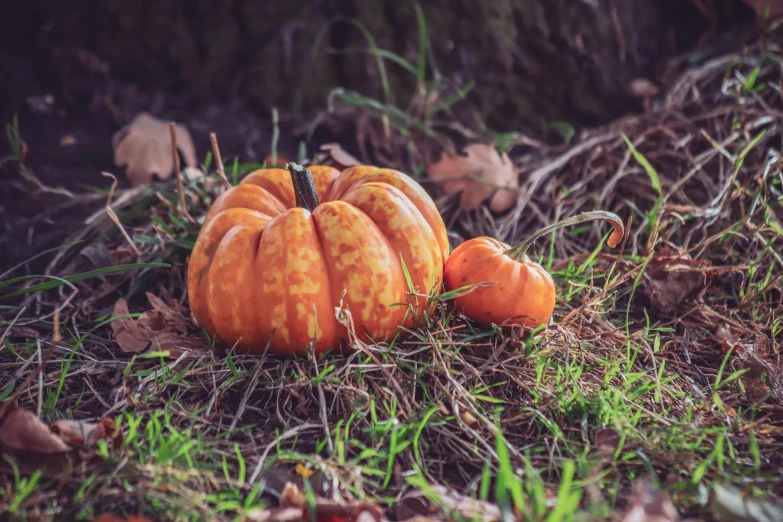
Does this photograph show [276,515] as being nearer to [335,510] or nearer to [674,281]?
[335,510]

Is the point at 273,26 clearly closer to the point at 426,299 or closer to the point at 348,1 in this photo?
the point at 348,1

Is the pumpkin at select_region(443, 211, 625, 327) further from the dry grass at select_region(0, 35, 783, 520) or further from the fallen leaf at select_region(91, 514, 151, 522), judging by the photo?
the fallen leaf at select_region(91, 514, 151, 522)

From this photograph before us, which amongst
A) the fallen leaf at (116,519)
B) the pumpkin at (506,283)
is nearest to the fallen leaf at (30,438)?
the fallen leaf at (116,519)

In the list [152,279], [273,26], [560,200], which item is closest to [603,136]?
[560,200]

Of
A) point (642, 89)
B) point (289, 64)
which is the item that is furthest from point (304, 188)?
point (642, 89)

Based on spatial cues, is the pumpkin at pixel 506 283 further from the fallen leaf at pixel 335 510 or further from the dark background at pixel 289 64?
the dark background at pixel 289 64

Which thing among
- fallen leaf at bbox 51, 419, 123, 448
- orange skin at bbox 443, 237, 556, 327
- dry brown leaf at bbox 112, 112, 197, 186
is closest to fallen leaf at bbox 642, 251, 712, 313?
orange skin at bbox 443, 237, 556, 327
